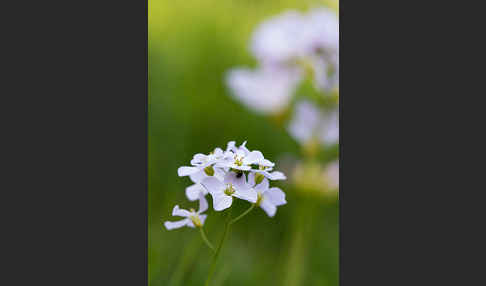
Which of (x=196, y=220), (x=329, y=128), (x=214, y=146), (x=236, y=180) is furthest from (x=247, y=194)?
(x=214, y=146)

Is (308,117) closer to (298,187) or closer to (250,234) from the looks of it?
(298,187)

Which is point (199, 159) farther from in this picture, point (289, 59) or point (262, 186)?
point (289, 59)

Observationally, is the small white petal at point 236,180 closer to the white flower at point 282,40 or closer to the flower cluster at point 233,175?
the flower cluster at point 233,175

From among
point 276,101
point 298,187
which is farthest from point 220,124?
point 298,187

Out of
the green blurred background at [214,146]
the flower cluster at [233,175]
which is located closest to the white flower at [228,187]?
the flower cluster at [233,175]

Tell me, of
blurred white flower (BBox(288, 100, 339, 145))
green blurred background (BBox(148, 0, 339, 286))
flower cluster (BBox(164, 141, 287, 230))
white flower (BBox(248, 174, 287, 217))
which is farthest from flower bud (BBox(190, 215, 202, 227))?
blurred white flower (BBox(288, 100, 339, 145))
